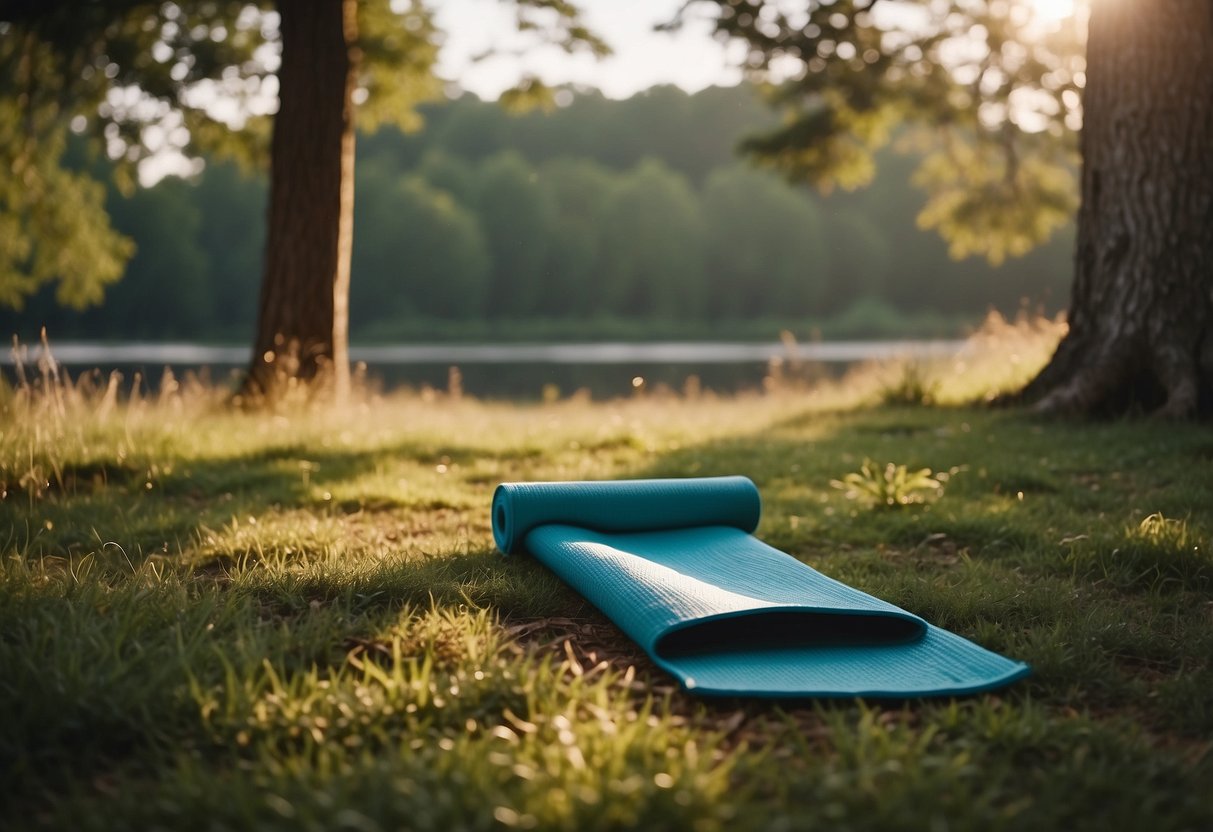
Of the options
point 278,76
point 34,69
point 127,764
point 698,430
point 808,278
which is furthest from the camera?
point 808,278

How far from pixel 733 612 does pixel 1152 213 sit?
5449 mm

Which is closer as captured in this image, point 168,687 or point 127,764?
point 127,764

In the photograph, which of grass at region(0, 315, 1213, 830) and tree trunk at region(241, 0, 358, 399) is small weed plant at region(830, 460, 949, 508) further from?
tree trunk at region(241, 0, 358, 399)

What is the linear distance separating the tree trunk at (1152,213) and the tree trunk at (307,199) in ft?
19.0

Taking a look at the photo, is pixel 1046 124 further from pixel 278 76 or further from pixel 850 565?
pixel 850 565

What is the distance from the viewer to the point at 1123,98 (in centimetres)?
647

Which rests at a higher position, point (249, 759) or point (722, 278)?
point (722, 278)

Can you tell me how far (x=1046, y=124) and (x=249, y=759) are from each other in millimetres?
11030

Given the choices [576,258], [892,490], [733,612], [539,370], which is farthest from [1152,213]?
[576,258]

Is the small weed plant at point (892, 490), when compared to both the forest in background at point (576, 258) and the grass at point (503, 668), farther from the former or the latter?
the forest in background at point (576, 258)

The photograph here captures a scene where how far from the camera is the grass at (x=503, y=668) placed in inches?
68.1

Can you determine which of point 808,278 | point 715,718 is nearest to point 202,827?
point 715,718

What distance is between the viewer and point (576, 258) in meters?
66.4

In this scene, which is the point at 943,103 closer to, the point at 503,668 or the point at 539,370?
the point at 503,668
